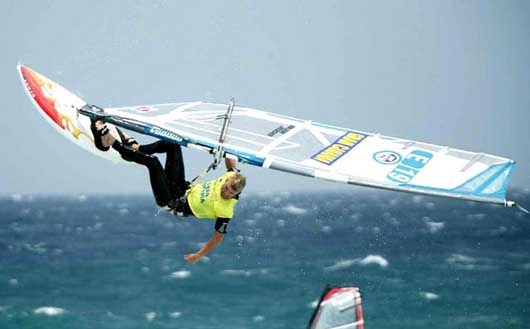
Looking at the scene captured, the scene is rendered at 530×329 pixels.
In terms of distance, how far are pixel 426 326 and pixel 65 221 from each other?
3168cm

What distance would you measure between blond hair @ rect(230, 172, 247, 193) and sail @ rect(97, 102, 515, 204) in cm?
23

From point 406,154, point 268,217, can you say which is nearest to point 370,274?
point 268,217

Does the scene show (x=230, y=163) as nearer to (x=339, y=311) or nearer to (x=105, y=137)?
(x=105, y=137)

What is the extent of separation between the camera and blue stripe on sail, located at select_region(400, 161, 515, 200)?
9023 mm

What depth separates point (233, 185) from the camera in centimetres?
951

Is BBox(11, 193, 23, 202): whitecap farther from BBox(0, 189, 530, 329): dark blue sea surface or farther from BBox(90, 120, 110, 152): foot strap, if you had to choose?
BBox(90, 120, 110, 152): foot strap

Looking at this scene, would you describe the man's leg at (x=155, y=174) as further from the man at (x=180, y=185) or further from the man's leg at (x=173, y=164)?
the man's leg at (x=173, y=164)

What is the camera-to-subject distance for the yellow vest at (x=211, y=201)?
31.9 ft

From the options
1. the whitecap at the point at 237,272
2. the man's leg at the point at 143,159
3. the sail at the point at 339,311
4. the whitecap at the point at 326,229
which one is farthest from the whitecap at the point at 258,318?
the man's leg at the point at 143,159

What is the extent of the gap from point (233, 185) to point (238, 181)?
8cm

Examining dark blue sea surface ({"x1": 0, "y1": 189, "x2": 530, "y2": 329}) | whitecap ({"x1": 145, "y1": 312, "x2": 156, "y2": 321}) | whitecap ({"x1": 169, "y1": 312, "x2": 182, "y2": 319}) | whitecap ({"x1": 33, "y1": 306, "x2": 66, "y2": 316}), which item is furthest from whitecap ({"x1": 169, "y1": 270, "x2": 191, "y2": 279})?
whitecap ({"x1": 33, "y1": 306, "x2": 66, "y2": 316})

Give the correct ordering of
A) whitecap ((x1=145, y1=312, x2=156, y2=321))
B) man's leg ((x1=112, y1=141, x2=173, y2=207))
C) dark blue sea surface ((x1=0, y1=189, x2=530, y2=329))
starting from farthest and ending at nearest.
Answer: whitecap ((x1=145, y1=312, x2=156, y2=321)), dark blue sea surface ((x1=0, y1=189, x2=530, y2=329)), man's leg ((x1=112, y1=141, x2=173, y2=207))

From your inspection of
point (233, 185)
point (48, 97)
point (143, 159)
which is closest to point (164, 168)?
point (143, 159)

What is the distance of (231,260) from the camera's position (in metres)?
63.7
